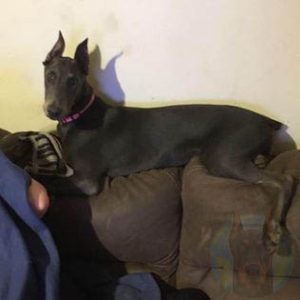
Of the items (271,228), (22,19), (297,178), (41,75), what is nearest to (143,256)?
Result: (271,228)

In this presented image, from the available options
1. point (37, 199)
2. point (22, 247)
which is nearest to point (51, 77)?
point (37, 199)

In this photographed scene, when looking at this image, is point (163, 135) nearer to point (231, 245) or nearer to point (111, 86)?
point (111, 86)

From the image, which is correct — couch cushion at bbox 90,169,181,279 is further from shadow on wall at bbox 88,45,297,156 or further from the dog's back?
shadow on wall at bbox 88,45,297,156

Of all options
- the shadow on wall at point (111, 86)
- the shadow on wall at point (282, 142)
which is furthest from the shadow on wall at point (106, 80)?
the shadow on wall at point (282, 142)

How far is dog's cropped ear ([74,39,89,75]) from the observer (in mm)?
1484

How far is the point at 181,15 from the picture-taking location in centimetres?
150

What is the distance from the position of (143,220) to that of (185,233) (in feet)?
0.48

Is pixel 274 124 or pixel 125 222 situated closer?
pixel 125 222

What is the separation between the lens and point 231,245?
1.36 meters

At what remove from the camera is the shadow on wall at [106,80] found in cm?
161

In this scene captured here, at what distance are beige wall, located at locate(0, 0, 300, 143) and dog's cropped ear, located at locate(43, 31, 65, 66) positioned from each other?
0.25 ft

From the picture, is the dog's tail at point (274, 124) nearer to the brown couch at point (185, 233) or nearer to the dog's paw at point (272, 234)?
the brown couch at point (185, 233)

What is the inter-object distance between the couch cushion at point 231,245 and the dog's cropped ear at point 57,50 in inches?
24.3

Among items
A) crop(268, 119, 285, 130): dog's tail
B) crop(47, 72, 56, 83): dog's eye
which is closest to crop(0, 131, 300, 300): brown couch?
crop(268, 119, 285, 130): dog's tail
